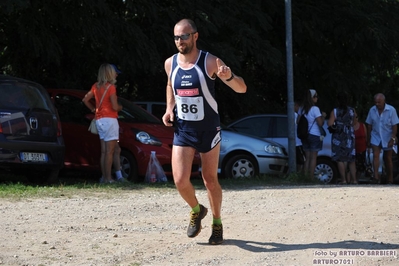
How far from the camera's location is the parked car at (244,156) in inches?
669

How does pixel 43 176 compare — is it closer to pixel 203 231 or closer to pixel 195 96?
pixel 203 231

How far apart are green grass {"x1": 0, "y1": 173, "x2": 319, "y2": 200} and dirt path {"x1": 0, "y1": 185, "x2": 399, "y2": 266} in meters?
0.43

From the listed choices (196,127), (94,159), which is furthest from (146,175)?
(196,127)

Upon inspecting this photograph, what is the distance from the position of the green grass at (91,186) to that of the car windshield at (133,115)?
1.39 m

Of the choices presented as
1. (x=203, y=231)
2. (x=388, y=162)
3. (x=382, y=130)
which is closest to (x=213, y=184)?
(x=203, y=231)

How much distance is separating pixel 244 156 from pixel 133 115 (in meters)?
2.50

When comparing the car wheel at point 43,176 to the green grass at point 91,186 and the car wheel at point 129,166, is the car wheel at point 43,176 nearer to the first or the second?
the green grass at point 91,186

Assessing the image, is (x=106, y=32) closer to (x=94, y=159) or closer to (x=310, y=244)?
(x=94, y=159)

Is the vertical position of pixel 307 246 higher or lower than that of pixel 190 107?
lower

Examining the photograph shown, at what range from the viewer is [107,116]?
46.5 ft

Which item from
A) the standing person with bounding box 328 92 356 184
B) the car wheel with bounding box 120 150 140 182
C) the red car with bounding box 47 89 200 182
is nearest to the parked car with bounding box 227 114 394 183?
the standing person with bounding box 328 92 356 184

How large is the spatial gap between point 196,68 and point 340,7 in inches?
490

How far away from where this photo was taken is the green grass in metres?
12.1

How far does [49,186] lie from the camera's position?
13258 mm
